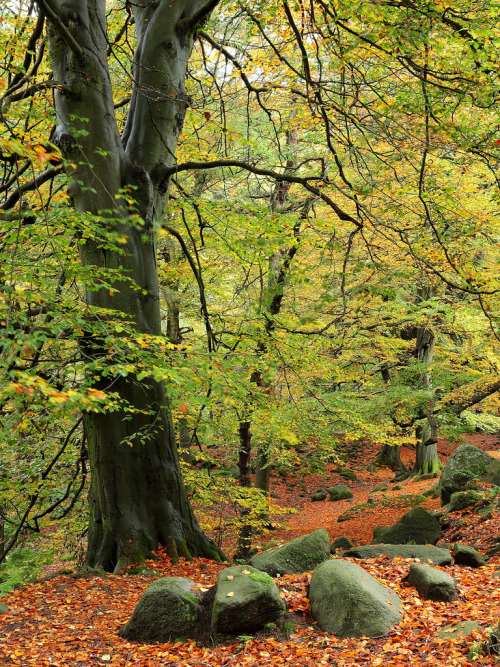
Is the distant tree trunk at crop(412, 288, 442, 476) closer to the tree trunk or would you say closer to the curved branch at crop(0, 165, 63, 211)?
the tree trunk

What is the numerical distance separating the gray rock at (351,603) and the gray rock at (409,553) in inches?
63.6

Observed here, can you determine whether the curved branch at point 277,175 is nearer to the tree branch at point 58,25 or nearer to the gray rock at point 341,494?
the tree branch at point 58,25

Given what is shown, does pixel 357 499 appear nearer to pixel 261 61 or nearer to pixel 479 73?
pixel 261 61

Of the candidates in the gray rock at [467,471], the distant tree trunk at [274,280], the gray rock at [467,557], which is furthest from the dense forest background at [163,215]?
the gray rock at [467,557]

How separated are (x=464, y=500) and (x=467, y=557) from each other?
345cm

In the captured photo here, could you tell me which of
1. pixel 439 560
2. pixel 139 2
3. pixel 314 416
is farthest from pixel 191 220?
pixel 439 560

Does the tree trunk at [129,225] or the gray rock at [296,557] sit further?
the tree trunk at [129,225]

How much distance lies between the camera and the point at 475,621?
3543 mm

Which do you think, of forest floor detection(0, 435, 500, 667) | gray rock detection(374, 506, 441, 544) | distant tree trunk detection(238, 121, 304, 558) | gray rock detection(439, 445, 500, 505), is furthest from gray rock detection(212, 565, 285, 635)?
gray rock detection(439, 445, 500, 505)

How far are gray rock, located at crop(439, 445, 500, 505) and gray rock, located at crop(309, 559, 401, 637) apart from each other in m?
6.19

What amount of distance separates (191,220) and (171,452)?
4.34 metres

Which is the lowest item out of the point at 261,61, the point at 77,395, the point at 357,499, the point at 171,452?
the point at 357,499

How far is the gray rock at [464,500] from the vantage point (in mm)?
8562

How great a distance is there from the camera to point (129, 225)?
19.2ft
